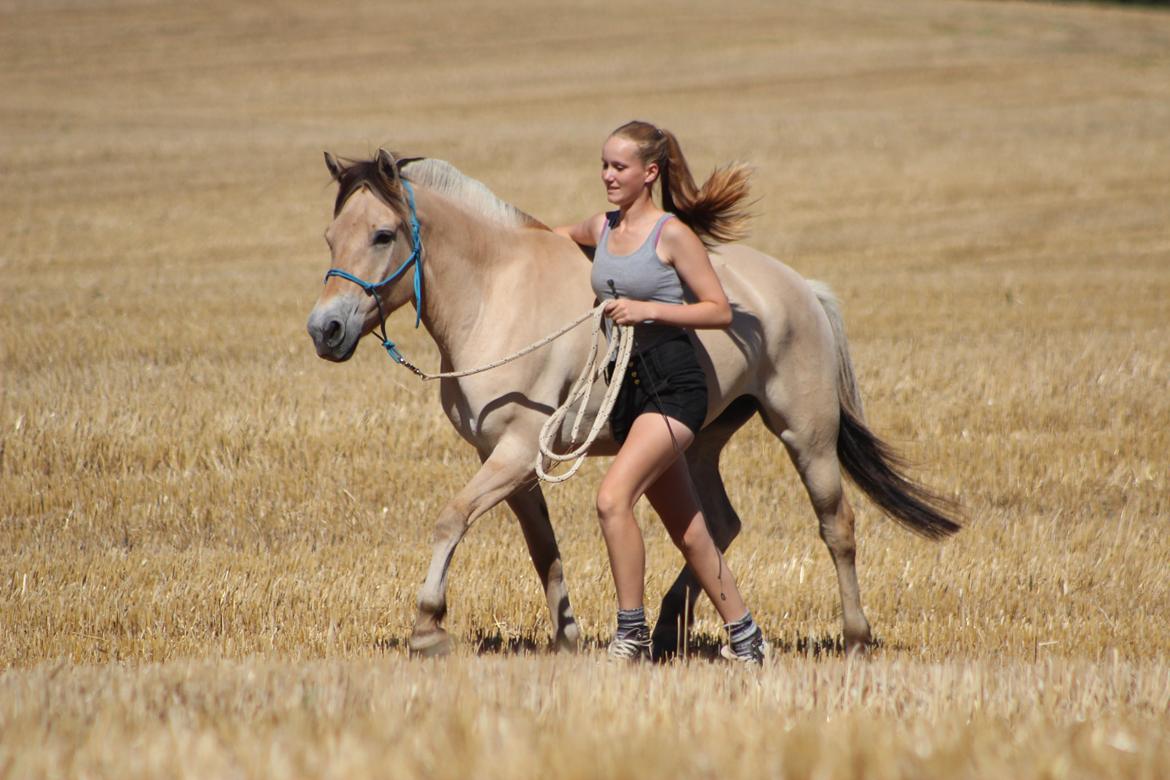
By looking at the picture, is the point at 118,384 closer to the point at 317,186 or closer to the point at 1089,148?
the point at 317,186

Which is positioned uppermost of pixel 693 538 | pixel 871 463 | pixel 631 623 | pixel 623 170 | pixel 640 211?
pixel 623 170

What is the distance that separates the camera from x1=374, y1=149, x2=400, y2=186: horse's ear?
512 centimetres

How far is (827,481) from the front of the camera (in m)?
6.19

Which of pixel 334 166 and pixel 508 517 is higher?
pixel 334 166

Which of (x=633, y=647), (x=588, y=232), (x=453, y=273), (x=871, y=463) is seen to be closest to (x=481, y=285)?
(x=453, y=273)

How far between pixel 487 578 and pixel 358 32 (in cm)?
4341

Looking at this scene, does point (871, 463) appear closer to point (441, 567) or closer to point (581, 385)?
point (581, 385)

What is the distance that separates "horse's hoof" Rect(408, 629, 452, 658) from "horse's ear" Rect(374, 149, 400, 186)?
1.80 m

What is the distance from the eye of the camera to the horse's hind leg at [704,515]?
6.18 metres

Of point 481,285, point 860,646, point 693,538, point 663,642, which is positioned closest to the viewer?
point 693,538

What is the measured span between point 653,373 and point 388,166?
1344 mm

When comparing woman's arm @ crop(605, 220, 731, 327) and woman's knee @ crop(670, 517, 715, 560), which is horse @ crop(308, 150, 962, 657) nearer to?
woman's knee @ crop(670, 517, 715, 560)

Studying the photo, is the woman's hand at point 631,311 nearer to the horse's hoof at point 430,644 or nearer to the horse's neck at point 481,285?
the horse's neck at point 481,285

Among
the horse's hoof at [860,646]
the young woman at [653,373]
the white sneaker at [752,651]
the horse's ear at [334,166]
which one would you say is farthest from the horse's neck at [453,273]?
the horse's hoof at [860,646]
